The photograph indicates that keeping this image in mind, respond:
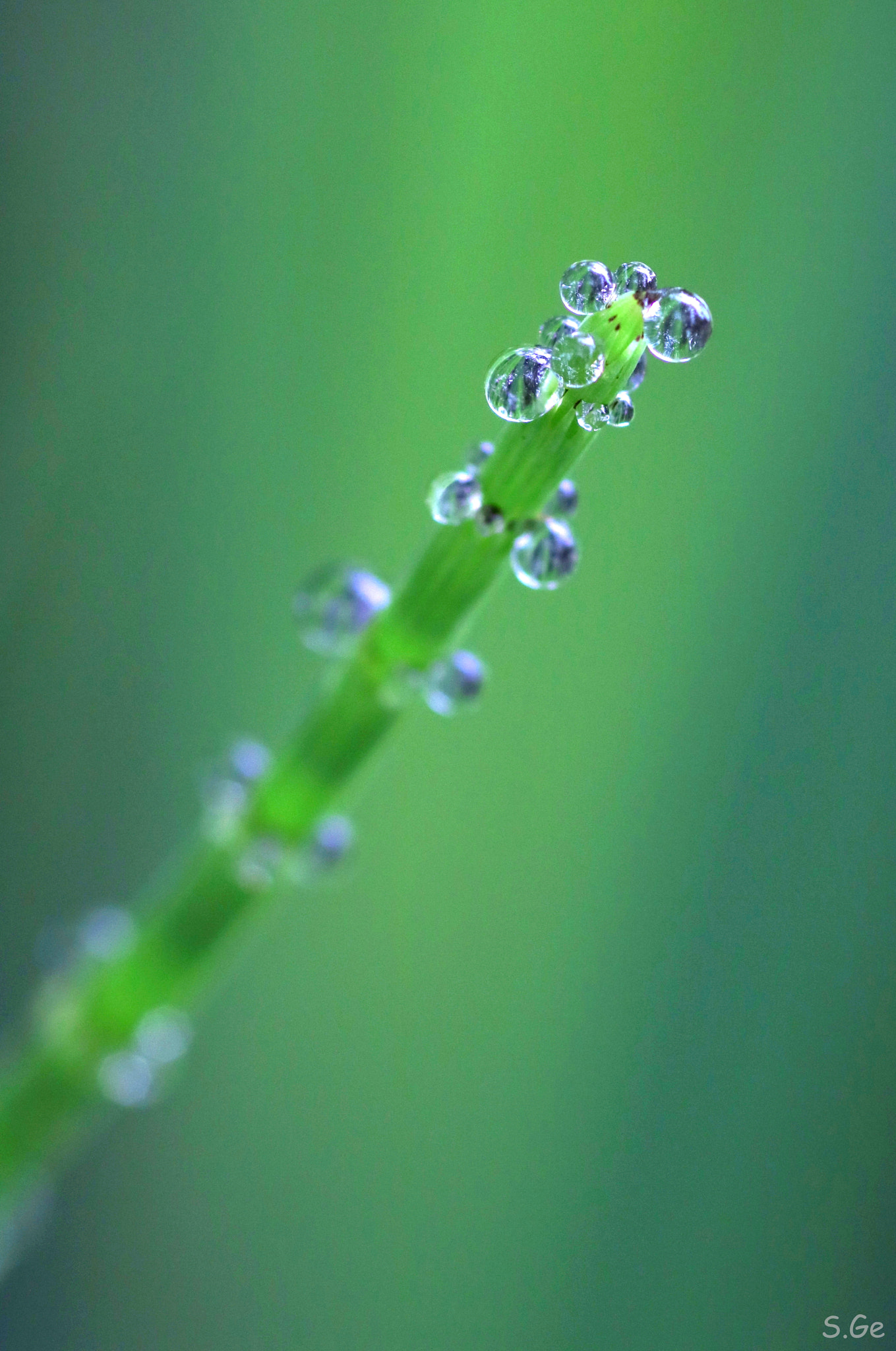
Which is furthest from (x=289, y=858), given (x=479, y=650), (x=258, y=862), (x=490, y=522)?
(x=479, y=650)

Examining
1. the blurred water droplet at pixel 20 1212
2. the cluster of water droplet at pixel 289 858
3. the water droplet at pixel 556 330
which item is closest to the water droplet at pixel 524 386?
the water droplet at pixel 556 330

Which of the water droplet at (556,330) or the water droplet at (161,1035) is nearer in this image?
the water droplet at (556,330)

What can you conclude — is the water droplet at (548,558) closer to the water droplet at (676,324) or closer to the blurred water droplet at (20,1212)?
the water droplet at (676,324)

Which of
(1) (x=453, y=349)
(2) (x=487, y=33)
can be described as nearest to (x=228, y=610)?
(1) (x=453, y=349)

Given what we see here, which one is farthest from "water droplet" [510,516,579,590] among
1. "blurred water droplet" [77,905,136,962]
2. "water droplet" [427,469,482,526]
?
"blurred water droplet" [77,905,136,962]

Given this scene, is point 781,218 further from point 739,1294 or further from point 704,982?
point 739,1294

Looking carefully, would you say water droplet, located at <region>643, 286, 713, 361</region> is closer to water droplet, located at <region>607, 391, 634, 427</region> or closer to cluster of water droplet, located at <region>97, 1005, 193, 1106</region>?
water droplet, located at <region>607, 391, 634, 427</region>

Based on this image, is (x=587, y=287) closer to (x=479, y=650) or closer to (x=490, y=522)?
(x=490, y=522)
